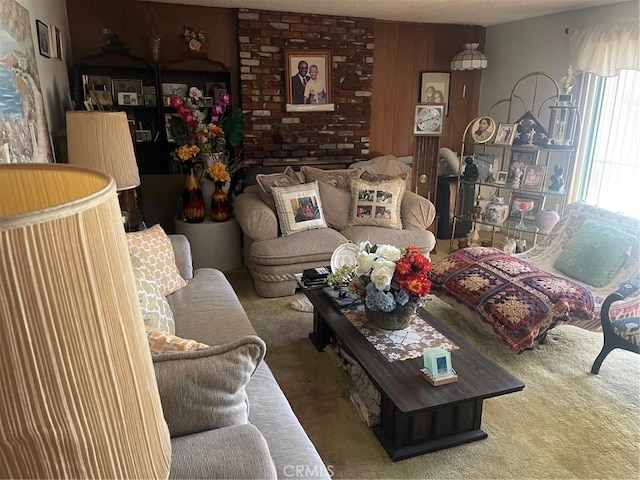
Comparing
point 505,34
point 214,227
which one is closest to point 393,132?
point 505,34

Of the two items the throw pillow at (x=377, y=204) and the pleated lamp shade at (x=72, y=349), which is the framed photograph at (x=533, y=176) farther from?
the pleated lamp shade at (x=72, y=349)

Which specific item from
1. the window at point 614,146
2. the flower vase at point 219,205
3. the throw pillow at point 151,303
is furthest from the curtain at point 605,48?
the throw pillow at point 151,303

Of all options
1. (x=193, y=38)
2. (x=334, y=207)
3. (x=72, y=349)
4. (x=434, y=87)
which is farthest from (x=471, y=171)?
(x=72, y=349)

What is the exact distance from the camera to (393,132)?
540 centimetres

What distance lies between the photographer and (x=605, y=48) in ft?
12.5

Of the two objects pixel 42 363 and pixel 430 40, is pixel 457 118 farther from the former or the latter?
pixel 42 363

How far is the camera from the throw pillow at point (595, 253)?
2.95 meters

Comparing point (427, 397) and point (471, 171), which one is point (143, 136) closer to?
point (471, 171)

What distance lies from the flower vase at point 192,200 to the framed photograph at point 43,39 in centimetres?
127

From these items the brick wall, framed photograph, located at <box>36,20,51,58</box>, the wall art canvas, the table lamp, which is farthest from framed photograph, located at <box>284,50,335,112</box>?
the table lamp

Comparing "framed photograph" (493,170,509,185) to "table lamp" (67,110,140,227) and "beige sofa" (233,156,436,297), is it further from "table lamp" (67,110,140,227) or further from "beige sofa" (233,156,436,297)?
"table lamp" (67,110,140,227)

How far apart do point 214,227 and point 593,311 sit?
2.77 meters

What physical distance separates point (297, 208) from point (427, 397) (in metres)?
2.11

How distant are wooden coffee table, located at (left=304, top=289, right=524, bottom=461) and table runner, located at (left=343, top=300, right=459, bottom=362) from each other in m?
0.04
